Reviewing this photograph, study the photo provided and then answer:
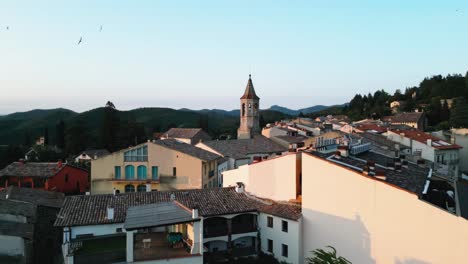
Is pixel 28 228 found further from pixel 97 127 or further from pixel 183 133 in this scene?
pixel 97 127

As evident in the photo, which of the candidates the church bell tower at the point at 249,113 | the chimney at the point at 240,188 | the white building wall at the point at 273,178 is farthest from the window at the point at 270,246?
the church bell tower at the point at 249,113

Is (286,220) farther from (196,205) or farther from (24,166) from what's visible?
(24,166)

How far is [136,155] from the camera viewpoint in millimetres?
34719

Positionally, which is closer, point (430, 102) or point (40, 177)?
point (40, 177)

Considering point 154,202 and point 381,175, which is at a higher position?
point 381,175

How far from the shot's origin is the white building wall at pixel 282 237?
2098 cm

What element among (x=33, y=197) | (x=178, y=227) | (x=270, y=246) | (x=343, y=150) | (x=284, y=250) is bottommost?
(x=270, y=246)

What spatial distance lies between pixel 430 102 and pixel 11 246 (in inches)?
3649

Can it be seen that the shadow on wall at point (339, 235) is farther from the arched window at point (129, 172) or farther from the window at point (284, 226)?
the arched window at point (129, 172)

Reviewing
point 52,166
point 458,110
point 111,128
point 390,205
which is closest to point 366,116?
point 458,110

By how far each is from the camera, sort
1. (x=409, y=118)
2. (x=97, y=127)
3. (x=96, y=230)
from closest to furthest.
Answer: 1. (x=96, y=230)
2. (x=409, y=118)
3. (x=97, y=127)

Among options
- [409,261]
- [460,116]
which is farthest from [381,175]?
[460,116]

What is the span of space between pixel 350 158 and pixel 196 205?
9.85 meters

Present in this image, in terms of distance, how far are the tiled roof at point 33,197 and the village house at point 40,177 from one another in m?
7.00
